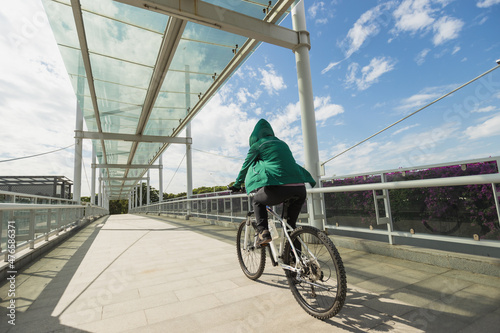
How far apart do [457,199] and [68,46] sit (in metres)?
8.58

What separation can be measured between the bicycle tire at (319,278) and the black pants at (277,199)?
0.31 meters

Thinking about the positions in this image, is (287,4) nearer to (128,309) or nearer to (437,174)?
(437,174)

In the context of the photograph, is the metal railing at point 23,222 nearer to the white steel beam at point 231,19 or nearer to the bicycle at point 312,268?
the bicycle at point 312,268

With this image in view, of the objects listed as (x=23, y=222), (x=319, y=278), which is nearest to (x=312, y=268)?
(x=319, y=278)

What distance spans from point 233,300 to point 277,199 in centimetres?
95

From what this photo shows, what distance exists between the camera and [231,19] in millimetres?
5250

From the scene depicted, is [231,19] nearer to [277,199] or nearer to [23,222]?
[277,199]

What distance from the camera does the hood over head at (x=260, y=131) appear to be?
265 centimetres

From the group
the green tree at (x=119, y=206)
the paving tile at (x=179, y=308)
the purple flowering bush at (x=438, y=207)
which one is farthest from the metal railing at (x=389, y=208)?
the green tree at (x=119, y=206)

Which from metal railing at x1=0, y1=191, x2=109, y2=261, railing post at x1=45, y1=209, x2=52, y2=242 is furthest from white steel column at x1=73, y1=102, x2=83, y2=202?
railing post at x1=45, y1=209, x2=52, y2=242

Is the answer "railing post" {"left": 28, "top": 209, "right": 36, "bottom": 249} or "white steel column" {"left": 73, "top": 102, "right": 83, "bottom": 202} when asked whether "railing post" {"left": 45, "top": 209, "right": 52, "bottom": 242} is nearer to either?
"railing post" {"left": 28, "top": 209, "right": 36, "bottom": 249}

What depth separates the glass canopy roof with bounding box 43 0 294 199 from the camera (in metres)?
5.21

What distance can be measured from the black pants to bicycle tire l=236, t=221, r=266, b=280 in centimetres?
34

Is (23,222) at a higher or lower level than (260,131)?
lower
